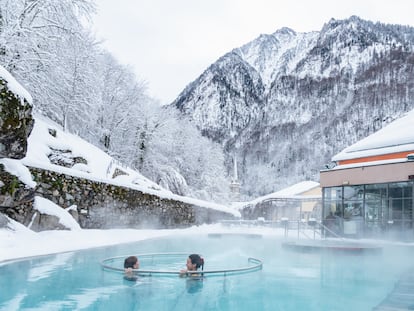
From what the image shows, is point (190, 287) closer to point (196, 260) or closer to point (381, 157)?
point (196, 260)

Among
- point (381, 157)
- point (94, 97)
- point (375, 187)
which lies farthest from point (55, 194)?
point (381, 157)

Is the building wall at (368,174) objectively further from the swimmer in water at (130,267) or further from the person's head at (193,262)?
the swimmer in water at (130,267)

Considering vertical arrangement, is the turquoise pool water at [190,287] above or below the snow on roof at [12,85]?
below

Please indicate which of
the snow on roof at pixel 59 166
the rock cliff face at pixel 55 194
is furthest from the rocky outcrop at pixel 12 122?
the snow on roof at pixel 59 166

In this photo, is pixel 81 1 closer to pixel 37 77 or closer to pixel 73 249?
pixel 37 77

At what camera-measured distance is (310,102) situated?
121625 millimetres

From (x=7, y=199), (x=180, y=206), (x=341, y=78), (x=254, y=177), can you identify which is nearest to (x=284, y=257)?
(x=7, y=199)

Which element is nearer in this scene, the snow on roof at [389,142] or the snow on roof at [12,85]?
the snow on roof at [12,85]

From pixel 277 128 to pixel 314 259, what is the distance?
106613 mm

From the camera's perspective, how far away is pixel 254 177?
98.2 metres

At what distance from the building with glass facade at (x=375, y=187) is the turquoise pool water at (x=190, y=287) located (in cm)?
881

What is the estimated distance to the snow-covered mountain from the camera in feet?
318

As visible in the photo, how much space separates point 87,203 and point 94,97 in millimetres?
9878

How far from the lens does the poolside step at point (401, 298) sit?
17.1 feet
